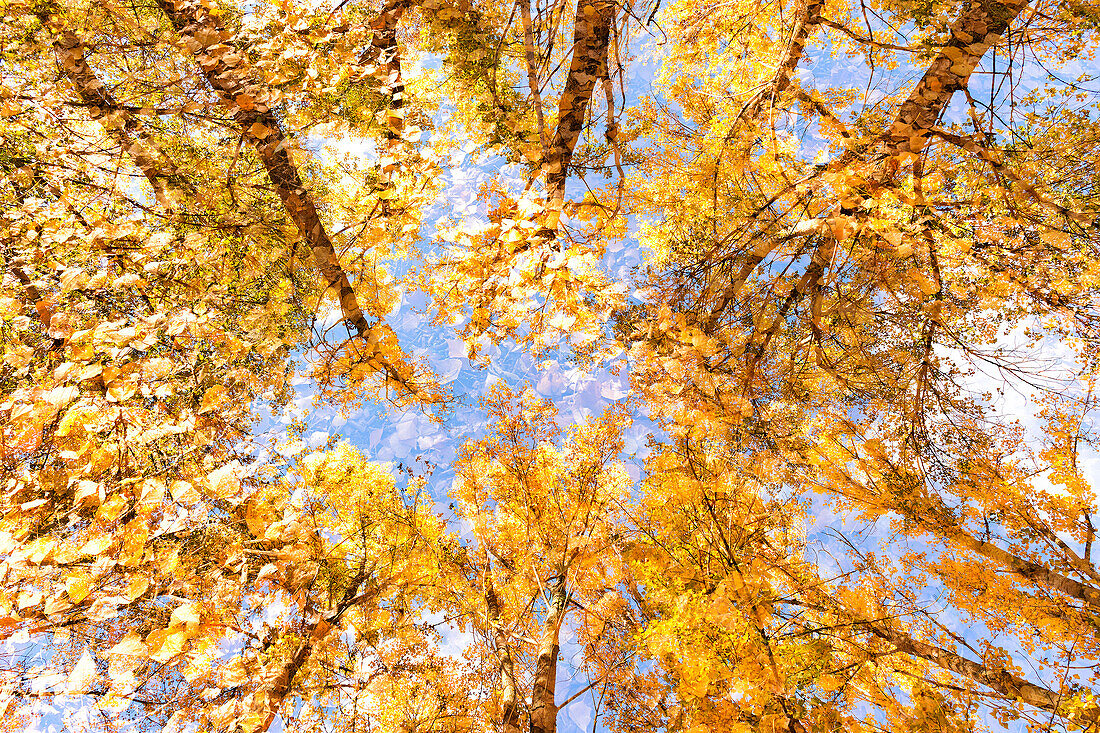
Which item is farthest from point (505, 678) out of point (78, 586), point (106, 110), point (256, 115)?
point (106, 110)

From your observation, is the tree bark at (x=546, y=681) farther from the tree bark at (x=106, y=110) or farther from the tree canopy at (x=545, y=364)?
the tree bark at (x=106, y=110)

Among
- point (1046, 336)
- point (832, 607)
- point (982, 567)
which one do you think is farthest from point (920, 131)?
point (982, 567)

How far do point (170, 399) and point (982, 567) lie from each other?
31.3 ft

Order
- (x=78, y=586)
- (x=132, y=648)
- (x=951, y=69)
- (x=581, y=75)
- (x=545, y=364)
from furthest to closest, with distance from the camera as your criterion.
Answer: (x=545, y=364), (x=951, y=69), (x=581, y=75), (x=78, y=586), (x=132, y=648)

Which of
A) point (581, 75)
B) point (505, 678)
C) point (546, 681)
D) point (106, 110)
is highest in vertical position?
point (106, 110)

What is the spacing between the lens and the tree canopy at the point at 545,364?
2.66 metres

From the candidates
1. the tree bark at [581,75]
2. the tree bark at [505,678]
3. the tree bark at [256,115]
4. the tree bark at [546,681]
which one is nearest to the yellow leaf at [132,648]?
the tree bark at [256,115]

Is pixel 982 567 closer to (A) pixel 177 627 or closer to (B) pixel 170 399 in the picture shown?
(A) pixel 177 627

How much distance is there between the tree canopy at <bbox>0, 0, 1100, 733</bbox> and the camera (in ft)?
8.71

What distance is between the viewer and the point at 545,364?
19.3ft

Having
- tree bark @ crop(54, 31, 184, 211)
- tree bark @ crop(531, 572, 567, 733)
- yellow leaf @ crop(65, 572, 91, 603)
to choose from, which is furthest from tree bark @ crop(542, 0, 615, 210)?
tree bark @ crop(531, 572, 567, 733)

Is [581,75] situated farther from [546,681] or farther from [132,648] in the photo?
[546,681]

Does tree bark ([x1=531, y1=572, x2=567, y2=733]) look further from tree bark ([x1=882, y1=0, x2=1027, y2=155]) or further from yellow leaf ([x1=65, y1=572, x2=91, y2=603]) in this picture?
tree bark ([x1=882, y1=0, x2=1027, y2=155])

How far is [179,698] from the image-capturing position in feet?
12.9
